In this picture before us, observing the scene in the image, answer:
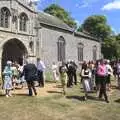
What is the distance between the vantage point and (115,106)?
715 inches

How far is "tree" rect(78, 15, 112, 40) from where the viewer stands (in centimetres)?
7888

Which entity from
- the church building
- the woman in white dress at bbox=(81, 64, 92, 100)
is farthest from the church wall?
the woman in white dress at bbox=(81, 64, 92, 100)

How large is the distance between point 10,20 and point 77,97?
18.2 m

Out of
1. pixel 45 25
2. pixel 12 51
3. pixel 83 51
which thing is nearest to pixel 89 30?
pixel 83 51

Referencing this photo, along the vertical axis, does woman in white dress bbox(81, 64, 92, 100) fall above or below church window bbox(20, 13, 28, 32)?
below

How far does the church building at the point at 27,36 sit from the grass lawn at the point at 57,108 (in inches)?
673

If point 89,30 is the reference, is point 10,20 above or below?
below

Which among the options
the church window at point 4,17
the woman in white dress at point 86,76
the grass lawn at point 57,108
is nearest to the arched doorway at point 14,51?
the church window at point 4,17

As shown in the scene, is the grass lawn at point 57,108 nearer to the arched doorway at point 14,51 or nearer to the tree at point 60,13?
the arched doorway at point 14,51

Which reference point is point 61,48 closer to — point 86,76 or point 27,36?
point 27,36

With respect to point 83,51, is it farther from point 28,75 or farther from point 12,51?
point 28,75

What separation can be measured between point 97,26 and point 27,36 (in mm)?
41968

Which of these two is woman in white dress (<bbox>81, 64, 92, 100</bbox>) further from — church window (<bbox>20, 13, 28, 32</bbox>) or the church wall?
the church wall

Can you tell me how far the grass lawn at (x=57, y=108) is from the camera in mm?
15523
